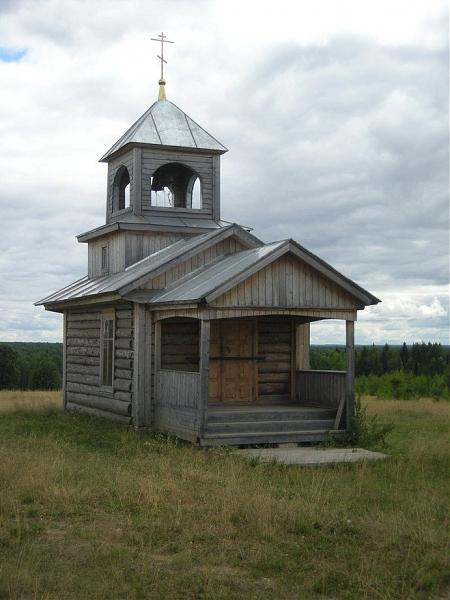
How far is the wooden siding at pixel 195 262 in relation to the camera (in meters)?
18.5

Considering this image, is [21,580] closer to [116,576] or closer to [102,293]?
[116,576]

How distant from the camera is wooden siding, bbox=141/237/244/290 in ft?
60.7

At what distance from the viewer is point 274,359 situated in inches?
779

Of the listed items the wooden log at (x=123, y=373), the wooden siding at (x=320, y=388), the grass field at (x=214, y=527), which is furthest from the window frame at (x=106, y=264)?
the grass field at (x=214, y=527)

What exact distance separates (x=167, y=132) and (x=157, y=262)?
460 centimetres

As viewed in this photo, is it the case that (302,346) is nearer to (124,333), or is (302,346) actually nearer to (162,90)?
(124,333)

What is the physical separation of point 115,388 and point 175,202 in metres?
6.06

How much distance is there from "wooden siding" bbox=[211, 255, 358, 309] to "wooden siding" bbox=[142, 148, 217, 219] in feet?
19.7

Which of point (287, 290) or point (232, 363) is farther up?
point (287, 290)

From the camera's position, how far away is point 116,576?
23.9 feet

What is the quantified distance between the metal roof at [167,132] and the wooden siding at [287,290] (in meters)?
6.58

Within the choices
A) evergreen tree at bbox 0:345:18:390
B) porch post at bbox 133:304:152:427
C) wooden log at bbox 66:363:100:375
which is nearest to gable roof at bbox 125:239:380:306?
porch post at bbox 133:304:152:427

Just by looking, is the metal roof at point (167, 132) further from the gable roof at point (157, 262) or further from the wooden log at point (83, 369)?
the wooden log at point (83, 369)

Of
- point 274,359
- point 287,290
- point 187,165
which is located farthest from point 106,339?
point 287,290
